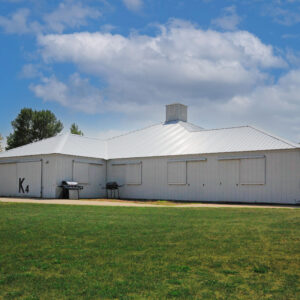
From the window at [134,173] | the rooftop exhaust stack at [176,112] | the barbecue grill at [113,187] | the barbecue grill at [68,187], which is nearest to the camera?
the barbecue grill at [68,187]

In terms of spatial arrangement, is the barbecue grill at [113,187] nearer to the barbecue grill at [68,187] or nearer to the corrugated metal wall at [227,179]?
the corrugated metal wall at [227,179]

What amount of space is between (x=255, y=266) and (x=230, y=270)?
0.46 m

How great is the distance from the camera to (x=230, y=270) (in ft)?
18.0

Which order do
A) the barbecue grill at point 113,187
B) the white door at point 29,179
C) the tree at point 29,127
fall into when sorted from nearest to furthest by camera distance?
the white door at point 29,179
the barbecue grill at point 113,187
the tree at point 29,127

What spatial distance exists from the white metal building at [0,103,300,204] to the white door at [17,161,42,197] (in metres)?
0.07

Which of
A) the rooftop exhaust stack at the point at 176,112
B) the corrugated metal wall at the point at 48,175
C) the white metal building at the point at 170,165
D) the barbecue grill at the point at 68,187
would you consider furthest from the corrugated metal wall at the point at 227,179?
the rooftop exhaust stack at the point at 176,112

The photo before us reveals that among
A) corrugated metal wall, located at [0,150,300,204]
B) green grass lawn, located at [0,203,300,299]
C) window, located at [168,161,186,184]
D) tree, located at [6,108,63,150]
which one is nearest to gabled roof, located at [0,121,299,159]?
corrugated metal wall, located at [0,150,300,204]

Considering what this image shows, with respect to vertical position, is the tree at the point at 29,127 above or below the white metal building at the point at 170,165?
above

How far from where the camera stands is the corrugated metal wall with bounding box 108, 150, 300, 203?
69.7 feet

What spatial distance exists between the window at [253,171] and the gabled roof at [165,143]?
0.70 metres

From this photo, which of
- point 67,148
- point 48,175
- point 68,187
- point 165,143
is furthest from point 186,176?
point 48,175

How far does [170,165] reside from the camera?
25.6m

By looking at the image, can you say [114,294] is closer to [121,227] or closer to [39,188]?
[121,227]

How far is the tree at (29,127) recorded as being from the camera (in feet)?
179
